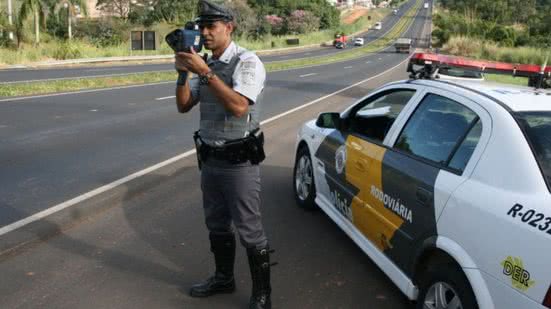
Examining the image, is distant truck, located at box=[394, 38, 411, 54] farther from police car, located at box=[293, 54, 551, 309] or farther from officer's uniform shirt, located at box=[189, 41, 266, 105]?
officer's uniform shirt, located at box=[189, 41, 266, 105]

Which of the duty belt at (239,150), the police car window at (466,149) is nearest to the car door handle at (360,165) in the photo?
the police car window at (466,149)

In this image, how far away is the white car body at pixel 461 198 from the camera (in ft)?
7.95

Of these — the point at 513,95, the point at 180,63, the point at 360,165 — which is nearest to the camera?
the point at 180,63

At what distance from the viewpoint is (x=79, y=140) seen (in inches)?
345

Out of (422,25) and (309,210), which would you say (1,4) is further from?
(422,25)

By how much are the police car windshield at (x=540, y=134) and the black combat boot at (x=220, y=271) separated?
6.35ft

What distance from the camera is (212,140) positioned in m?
3.25

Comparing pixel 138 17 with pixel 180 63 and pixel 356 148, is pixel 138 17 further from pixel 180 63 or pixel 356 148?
pixel 180 63

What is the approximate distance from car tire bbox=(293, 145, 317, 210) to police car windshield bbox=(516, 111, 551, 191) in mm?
2618

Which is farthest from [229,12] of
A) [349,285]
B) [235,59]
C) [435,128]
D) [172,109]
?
[172,109]

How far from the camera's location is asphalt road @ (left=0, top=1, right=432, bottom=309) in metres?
3.71

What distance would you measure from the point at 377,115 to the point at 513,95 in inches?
60.5

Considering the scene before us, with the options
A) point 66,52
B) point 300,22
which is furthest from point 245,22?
point 66,52

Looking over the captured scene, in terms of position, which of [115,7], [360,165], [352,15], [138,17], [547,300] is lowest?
[547,300]
